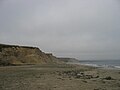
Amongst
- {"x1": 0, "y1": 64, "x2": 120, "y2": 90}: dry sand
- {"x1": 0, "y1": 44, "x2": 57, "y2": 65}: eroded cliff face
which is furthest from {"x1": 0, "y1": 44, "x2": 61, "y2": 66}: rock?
{"x1": 0, "y1": 64, "x2": 120, "y2": 90}: dry sand

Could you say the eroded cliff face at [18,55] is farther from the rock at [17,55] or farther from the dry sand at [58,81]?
the dry sand at [58,81]

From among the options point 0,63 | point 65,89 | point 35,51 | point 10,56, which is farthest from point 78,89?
point 35,51

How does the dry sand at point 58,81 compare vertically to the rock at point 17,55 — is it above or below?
below

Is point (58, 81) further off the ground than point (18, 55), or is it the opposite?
point (18, 55)

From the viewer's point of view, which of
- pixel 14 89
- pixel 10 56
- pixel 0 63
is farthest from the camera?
pixel 10 56

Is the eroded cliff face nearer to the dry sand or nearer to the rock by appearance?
the rock

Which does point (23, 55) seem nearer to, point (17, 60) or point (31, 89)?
point (17, 60)

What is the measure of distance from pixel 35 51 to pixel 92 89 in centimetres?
6212

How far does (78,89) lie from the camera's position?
16.1 metres

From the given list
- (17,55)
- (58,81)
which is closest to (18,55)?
(17,55)

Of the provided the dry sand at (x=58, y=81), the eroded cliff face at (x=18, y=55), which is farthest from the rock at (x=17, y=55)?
the dry sand at (x=58, y=81)

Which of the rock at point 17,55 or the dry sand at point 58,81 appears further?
the rock at point 17,55

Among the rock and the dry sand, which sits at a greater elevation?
the rock

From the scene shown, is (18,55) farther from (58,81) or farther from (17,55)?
(58,81)
